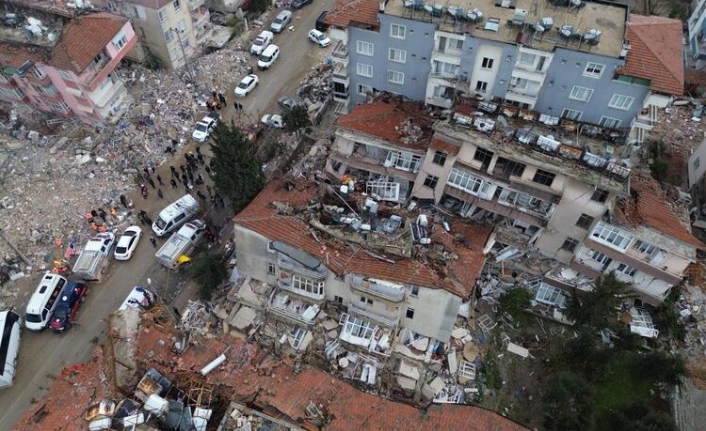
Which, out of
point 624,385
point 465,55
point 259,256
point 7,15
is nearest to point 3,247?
point 7,15

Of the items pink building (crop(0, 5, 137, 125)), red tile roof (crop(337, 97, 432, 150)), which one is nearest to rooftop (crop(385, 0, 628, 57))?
red tile roof (crop(337, 97, 432, 150))

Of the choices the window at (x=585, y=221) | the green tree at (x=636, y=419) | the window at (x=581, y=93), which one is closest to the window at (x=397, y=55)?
the window at (x=581, y=93)

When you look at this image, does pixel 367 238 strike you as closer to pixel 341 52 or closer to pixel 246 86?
pixel 341 52

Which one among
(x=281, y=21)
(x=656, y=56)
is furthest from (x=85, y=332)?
(x=656, y=56)

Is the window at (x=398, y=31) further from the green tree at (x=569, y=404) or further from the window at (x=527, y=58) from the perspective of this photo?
the green tree at (x=569, y=404)

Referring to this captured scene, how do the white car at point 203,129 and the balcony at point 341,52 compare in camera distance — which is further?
the white car at point 203,129

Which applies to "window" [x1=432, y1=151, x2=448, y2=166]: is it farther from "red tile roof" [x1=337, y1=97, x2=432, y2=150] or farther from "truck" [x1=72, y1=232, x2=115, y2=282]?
"truck" [x1=72, y1=232, x2=115, y2=282]

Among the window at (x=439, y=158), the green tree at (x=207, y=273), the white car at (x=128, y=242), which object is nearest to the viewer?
the window at (x=439, y=158)
